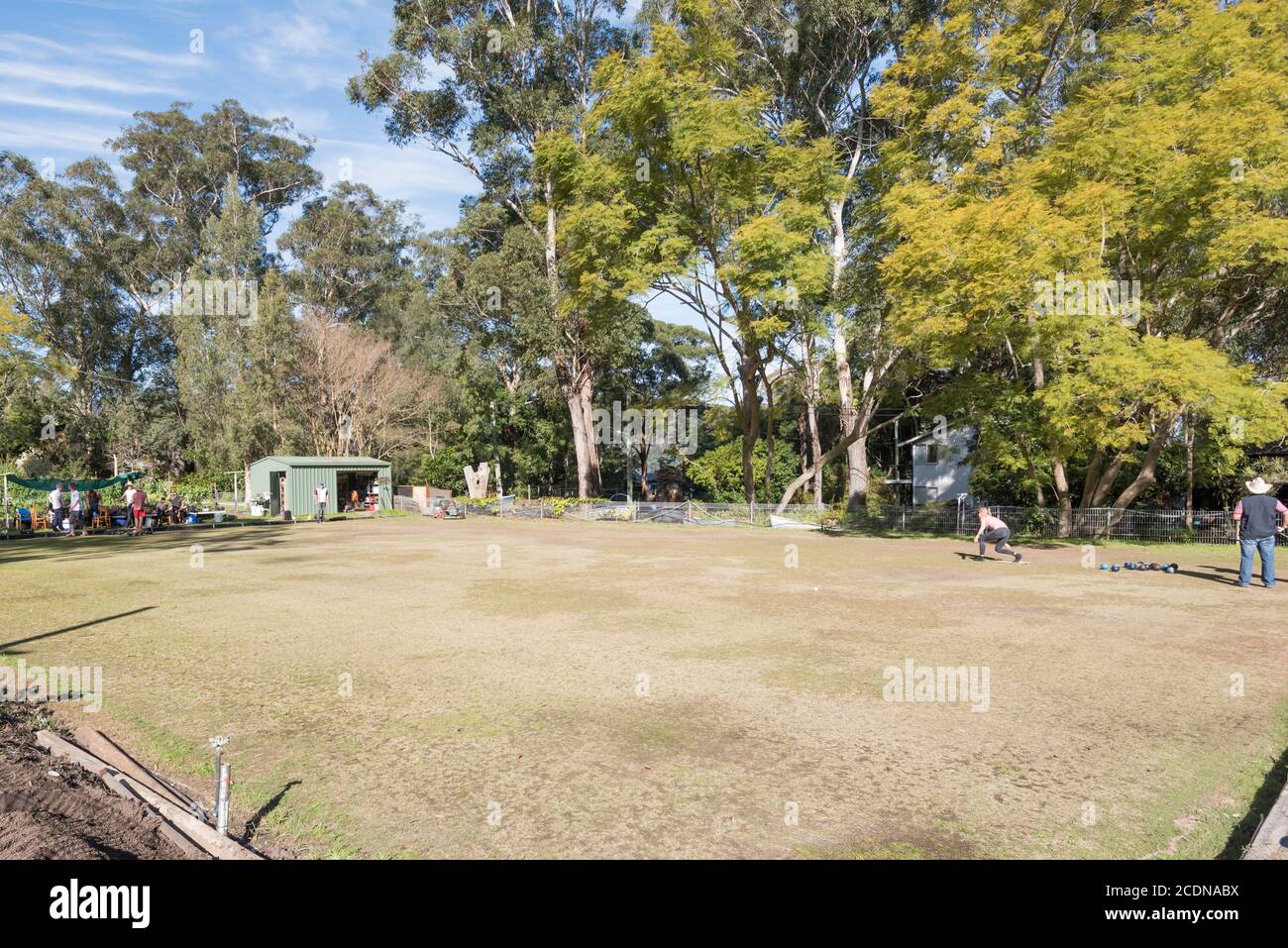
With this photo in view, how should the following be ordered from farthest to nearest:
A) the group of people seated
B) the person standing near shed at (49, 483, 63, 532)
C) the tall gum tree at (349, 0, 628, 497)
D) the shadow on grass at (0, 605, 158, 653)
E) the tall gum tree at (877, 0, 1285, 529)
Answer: the tall gum tree at (349, 0, 628, 497) → the group of people seated → the person standing near shed at (49, 483, 63, 532) → the tall gum tree at (877, 0, 1285, 529) → the shadow on grass at (0, 605, 158, 653)

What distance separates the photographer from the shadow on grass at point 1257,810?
12.5 feet

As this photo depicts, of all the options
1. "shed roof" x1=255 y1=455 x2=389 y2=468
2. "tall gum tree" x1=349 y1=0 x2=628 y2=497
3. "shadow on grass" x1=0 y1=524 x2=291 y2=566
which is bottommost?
"shadow on grass" x1=0 y1=524 x2=291 y2=566

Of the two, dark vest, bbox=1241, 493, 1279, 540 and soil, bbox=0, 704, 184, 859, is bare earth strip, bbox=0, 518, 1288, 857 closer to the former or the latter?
soil, bbox=0, 704, 184, 859

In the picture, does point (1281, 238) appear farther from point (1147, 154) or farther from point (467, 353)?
point (467, 353)

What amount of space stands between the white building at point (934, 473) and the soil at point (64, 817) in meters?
38.9

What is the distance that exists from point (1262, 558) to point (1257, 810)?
34.5ft

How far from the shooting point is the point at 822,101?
3219 centimetres

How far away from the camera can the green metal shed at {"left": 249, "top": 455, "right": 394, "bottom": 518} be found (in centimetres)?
3538

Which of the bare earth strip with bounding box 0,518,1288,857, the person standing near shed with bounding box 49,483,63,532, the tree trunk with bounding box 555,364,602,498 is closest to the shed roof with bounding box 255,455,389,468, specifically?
the person standing near shed with bounding box 49,483,63,532

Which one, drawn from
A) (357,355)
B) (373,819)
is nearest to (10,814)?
(373,819)

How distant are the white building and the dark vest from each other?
86.2 ft

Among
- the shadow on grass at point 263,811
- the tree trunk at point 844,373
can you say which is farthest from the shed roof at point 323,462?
the shadow on grass at point 263,811

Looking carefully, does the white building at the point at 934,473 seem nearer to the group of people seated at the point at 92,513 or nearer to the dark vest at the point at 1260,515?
the dark vest at the point at 1260,515
